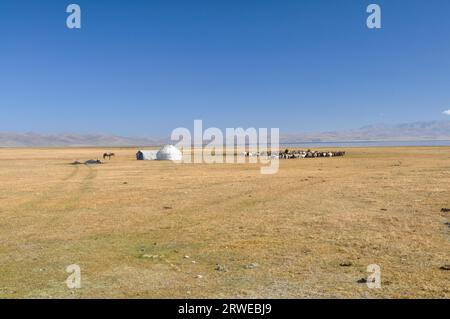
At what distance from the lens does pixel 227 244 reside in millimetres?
12867

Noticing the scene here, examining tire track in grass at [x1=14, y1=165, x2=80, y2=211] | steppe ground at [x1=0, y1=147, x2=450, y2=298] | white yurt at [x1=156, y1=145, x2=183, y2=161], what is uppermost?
white yurt at [x1=156, y1=145, x2=183, y2=161]

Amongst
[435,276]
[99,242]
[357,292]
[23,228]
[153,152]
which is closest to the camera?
[357,292]

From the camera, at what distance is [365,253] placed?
37.8ft

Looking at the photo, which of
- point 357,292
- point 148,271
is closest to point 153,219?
point 148,271

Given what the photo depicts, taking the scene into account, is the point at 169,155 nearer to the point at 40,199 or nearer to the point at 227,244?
the point at 40,199

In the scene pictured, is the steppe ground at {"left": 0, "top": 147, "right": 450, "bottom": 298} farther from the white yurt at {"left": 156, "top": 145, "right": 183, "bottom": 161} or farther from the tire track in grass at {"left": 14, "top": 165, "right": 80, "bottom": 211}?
the white yurt at {"left": 156, "top": 145, "right": 183, "bottom": 161}

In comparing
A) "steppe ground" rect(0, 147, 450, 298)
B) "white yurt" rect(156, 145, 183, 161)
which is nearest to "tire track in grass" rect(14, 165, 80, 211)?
"steppe ground" rect(0, 147, 450, 298)

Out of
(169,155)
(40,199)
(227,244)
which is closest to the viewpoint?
(227,244)

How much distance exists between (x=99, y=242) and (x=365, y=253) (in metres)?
7.90

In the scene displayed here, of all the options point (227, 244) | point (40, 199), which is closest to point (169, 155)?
point (40, 199)

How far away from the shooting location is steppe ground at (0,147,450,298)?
356 inches

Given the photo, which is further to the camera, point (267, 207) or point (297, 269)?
point (267, 207)

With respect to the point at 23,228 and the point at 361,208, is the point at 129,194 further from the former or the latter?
the point at 361,208

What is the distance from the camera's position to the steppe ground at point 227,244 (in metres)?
9.05
